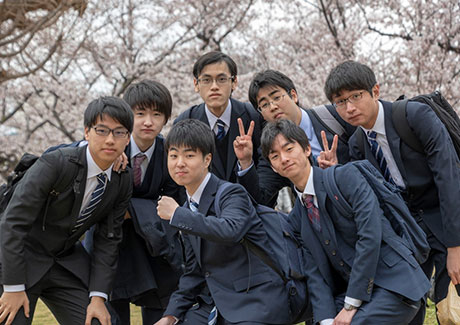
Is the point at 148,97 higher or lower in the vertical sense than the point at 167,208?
higher

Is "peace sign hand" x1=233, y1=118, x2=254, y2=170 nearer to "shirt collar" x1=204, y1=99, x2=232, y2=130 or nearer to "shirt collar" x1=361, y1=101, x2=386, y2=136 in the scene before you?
"shirt collar" x1=204, y1=99, x2=232, y2=130

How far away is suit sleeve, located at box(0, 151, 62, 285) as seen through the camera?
2.88 metres

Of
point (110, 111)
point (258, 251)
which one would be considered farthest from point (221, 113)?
point (258, 251)

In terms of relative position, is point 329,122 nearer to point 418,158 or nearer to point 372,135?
point 372,135

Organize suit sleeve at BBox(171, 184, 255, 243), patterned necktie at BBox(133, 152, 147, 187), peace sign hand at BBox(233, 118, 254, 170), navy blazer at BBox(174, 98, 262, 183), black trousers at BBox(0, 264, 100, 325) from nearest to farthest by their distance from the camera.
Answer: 1. suit sleeve at BBox(171, 184, 255, 243)
2. black trousers at BBox(0, 264, 100, 325)
3. peace sign hand at BBox(233, 118, 254, 170)
4. patterned necktie at BBox(133, 152, 147, 187)
5. navy blazer at BBox(174, 98, 262, 183)

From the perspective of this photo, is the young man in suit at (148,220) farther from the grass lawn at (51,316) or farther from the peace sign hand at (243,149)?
the grass lawn at (51,316)

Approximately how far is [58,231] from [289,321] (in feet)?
5.21

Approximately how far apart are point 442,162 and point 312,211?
0.85 metres

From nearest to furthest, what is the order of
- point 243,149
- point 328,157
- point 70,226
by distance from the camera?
point 70,226, point 328,157, point 243,149

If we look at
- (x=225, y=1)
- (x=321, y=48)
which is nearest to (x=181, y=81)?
(x=225, y=1)

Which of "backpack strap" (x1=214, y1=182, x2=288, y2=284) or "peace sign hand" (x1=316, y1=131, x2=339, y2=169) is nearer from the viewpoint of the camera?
"backpack strap" (x1=214, y1=182, x2=288, y2=284)

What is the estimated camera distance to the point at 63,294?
3.16 metres

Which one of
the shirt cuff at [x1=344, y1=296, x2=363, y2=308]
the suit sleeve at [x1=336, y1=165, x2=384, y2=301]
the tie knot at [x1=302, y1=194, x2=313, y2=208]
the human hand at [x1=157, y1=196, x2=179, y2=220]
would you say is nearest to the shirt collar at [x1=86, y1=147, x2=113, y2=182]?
the human hand at [x1=157, y1=196, x2=179, y2=220]

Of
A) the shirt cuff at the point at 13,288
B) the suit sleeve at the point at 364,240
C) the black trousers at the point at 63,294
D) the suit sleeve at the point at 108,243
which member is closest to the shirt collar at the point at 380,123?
the suit sleeve at the point at 364,240
